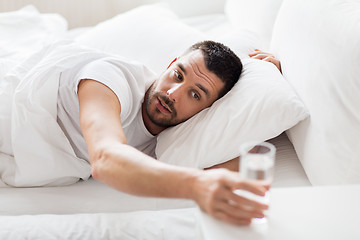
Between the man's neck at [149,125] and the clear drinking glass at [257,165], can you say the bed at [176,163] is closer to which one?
the man's neck at [149,125]

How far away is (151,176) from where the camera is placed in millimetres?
797

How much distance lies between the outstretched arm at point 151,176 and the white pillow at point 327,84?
373 mm

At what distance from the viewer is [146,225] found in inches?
40.6

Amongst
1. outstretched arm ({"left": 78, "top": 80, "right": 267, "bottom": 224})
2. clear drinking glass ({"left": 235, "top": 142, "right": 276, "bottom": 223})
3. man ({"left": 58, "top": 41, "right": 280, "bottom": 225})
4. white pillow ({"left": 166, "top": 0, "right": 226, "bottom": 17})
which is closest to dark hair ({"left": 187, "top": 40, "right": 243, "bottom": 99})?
man ({"left": 58, "top": 41, "right": 280, "bottom": 225})

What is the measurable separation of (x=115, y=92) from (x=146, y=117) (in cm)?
22

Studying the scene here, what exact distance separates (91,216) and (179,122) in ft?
1.38

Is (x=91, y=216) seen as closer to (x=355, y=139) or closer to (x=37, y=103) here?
(x=37, y=103)

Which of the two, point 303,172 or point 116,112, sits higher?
point 116,112

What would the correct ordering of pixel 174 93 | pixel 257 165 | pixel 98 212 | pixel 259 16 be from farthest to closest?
pixel 259 16 < pixel 174 93 < pixel 98 212 < pixel 257 165

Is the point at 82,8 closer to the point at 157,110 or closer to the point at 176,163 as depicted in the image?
the point at 157,110

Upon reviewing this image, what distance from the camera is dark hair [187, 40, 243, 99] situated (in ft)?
4.33

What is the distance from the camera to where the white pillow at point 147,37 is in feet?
5.57

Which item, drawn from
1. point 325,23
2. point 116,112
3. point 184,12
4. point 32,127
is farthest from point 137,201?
point 184,12

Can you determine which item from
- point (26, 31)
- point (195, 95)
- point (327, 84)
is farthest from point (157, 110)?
point (26, 31)
